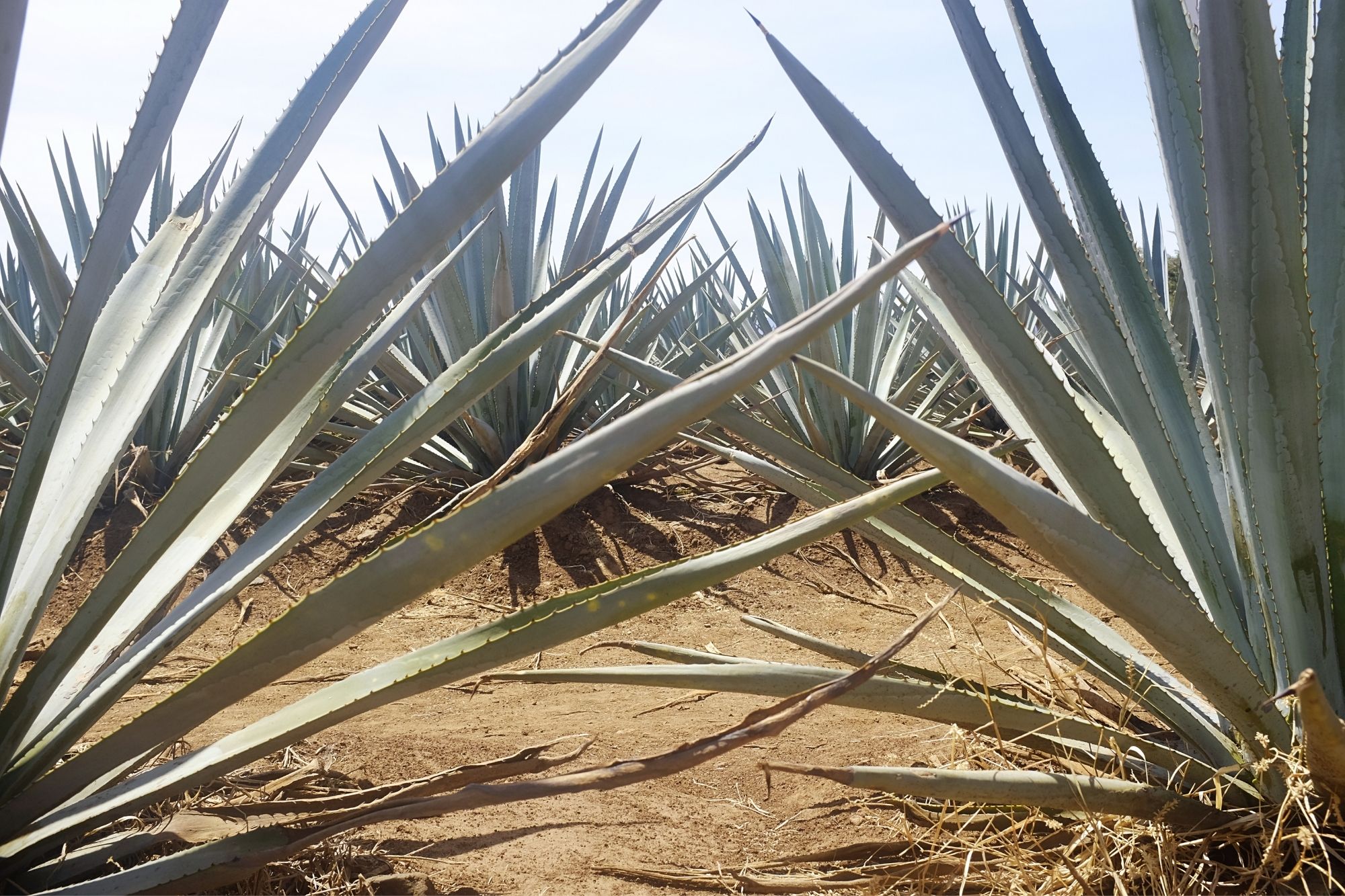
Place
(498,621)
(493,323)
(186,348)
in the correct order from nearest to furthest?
(498,621)
(186,348)
(493,323)

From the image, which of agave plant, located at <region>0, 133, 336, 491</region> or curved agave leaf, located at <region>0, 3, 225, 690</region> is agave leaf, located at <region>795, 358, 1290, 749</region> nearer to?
curved agave leaf, located at <region>0, 3, 225, 690</region>

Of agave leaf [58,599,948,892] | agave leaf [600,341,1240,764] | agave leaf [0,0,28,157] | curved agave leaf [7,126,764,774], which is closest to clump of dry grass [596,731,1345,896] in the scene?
agave leaf [600,341,1240,764]

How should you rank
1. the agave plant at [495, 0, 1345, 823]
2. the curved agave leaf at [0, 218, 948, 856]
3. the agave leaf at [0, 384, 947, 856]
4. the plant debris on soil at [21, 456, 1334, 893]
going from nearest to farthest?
the curved agave leaf at [0, 218, 948, 856]
the agave leaf at [0, 384, 947, 856]
the agave plant at [495, 0, 1345, 823]
the plant debris on soil at [21, 456, 1334, 893]

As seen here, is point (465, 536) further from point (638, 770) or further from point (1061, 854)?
point (1061, 854)

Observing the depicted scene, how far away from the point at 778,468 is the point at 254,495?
0.67 m

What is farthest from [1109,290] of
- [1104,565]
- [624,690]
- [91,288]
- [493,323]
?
[493,323]

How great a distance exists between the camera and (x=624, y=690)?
7.27ft

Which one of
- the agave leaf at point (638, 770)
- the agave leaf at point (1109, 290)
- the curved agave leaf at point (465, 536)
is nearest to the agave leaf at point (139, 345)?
the curved agave leaf at point (465, 536)

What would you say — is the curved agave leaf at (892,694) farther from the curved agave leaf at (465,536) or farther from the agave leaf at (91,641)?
the agave leaf at (91,641)

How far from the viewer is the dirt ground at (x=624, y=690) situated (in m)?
1.35

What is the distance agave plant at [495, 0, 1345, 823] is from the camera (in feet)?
3.22

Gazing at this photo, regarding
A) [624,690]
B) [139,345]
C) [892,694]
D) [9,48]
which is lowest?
[624,690]

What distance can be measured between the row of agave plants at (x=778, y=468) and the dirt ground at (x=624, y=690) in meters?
0.29

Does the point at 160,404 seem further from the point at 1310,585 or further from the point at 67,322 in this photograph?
the point at 1310,585
